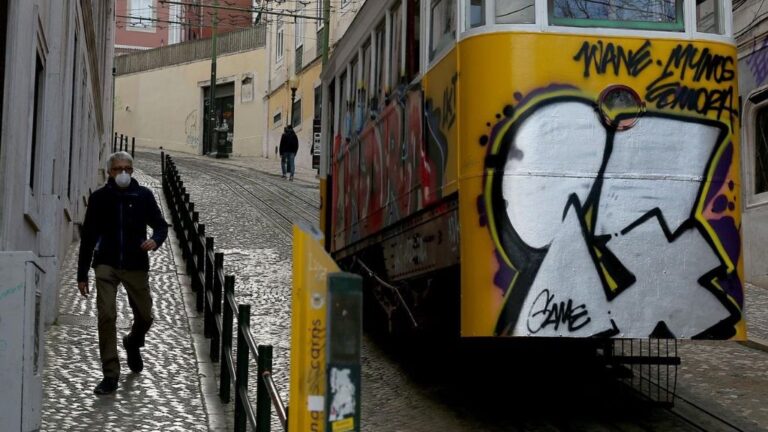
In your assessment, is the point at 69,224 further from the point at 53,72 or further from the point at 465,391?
the point at 465,391

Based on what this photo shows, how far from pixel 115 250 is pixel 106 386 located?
91 centimetres

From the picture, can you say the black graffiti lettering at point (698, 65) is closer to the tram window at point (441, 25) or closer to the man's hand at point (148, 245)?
the tram window at point (441, 25)

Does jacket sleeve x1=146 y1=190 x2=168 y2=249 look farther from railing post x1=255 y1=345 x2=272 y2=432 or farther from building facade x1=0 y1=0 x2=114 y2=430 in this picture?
railing post x1=255 y1=345 x2=272 y2=432

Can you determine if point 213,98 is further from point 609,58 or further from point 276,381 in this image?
point 609,58

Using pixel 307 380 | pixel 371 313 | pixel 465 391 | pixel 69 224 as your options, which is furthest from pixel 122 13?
pixel 307 380

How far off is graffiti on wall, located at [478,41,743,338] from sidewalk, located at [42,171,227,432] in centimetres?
210

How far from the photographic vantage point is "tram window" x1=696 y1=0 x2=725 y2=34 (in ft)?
24.7

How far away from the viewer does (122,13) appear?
56.4 meters

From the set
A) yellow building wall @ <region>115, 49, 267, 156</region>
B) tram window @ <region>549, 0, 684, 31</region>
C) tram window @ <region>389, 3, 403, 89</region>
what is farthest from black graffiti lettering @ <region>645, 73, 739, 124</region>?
yellow building wall @ <region>115, 49, 267, 156</region>

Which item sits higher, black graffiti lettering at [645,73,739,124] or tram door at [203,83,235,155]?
tram door at [203,83,235,155]

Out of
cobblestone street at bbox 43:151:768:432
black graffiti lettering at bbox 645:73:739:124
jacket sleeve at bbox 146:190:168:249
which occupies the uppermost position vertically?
black graffiti lettering at bbox 645:73:739:124

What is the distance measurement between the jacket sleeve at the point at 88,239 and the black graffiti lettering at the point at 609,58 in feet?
11.0

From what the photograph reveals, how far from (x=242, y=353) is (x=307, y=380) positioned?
11.3 ft

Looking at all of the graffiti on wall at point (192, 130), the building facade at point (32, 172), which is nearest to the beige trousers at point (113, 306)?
the building facade at point (32, 172)
